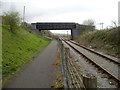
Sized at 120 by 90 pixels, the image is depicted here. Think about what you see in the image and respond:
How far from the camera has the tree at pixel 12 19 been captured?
2397cm

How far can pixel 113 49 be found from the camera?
18406 millimetres

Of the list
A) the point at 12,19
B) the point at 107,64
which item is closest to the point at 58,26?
the point at 12,19

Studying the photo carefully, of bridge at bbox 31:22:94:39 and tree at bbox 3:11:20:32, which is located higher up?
bridge at bbox 31:22:94:39

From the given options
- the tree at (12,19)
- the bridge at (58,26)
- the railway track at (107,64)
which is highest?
the bridge at (58,26)

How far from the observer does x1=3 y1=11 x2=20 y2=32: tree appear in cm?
2397

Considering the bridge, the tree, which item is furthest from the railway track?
the bridge

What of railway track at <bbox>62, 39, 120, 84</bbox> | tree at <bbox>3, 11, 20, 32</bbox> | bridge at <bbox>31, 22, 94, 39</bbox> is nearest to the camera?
railway track at <bbox>62, 39, 120, 84</bbox>

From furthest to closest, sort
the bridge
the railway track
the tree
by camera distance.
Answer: the bridge
the tree
the railway track

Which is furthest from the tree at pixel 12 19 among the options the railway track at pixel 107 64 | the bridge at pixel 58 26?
the bridge at pixel 58 26

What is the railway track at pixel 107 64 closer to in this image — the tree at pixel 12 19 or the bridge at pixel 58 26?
the tree at pixel 12 19

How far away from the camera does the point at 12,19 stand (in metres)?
23.9

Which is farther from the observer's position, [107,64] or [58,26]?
[58,26]

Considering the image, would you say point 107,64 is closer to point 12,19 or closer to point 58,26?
point 12,19

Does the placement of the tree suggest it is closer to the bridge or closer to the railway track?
the railway track
